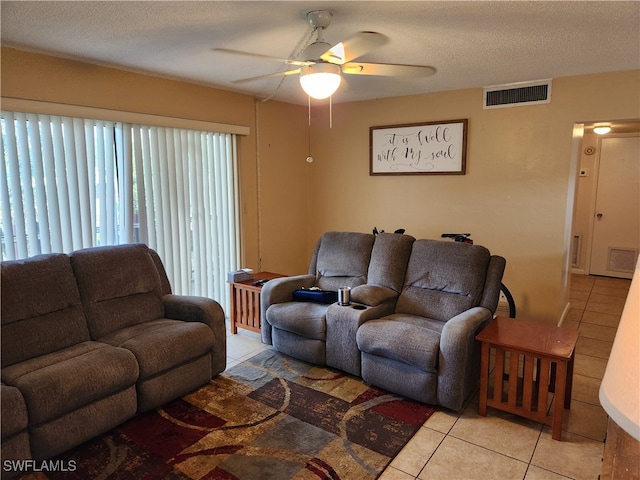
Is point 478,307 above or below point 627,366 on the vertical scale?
below

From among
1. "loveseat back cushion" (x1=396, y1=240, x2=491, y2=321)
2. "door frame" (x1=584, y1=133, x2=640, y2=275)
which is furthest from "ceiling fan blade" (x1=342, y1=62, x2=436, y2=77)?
"door frame" (x1=584, y1=133, x2=640, y2=275)

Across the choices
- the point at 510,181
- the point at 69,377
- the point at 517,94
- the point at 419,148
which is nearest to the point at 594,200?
the point at 510,181

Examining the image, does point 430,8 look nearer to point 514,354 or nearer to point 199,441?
point 514,354

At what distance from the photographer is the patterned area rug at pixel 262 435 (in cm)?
214

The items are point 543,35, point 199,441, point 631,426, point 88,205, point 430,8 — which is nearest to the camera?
point 631,426

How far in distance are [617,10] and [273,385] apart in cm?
304

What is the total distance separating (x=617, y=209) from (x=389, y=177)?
3749mm

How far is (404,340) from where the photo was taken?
8.84 feet

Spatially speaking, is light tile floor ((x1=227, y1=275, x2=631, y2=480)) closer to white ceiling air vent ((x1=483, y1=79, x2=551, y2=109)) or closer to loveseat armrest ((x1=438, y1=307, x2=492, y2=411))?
loveseat armrest ((x1=438, y1=307, x2=492, y2=411))

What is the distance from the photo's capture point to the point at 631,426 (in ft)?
2.19

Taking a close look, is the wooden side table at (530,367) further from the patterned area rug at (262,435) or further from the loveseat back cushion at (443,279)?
the patterned area rug at (262,435)

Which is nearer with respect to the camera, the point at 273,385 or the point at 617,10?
the point at 617,10

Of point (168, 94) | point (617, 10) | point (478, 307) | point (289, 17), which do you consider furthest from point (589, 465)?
point (168, 94)

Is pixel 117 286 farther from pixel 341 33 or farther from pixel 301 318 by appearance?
pixel 341 33
